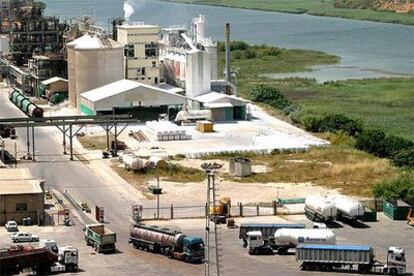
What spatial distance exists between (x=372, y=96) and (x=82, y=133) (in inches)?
764

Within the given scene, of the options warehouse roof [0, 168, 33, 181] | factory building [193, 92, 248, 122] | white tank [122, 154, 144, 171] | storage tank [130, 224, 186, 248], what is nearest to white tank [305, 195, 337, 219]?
storage tank [130, 224, 186, 248]

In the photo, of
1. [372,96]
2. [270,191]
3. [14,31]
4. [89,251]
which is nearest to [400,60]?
[372,96]

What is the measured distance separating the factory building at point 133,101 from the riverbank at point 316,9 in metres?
70.0

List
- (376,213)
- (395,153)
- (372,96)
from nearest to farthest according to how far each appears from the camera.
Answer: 1. (376,213)
2. (395,153)
3. (372,96)

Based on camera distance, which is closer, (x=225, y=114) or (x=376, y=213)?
(x=376, y=213)

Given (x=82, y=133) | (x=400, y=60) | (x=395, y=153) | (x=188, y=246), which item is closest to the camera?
(x=188, y=246)

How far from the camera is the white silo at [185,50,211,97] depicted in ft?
161

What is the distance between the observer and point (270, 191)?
109 ft

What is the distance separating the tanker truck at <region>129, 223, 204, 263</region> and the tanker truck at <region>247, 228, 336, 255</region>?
4.57 ft

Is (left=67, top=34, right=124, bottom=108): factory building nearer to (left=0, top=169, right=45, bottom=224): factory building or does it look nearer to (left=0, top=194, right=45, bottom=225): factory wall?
(left=0, top=169, right=45, bottom=224): factory building

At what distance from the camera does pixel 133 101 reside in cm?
4691

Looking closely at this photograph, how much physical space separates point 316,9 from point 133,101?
10155cm

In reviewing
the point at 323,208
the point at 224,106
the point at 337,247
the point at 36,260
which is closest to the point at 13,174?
the point at 36,260

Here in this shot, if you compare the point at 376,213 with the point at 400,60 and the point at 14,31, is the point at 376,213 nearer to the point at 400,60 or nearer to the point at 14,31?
the point at 14,31
